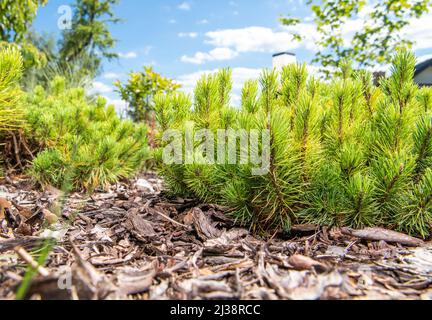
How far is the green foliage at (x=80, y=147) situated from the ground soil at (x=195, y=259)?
802 millimetres

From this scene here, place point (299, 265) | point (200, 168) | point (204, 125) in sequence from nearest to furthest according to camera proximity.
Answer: point (299, 265) → point (200, 168) → point (204, 125)

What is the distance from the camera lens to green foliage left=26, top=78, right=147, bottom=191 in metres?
3.26

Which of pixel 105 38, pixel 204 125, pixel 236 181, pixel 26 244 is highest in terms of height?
pixel 105 38

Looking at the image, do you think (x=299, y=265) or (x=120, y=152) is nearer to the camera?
(x=299, y=265)

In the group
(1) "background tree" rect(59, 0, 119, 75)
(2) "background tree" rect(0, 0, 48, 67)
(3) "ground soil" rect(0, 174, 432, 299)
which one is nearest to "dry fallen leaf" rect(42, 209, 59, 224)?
(3) "ground soil" rect(0, 174, 432, 299)

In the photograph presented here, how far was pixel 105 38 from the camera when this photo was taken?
2356 centimetres

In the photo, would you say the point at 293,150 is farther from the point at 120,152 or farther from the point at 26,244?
the point at 120,152

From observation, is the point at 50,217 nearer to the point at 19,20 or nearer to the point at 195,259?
the point at 195,259

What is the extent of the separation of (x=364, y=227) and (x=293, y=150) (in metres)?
0.59

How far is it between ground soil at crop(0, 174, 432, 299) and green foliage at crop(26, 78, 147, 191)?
2.63ft

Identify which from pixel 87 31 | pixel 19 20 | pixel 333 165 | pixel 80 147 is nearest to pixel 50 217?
pixel 80 147

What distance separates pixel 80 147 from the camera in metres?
3.37
